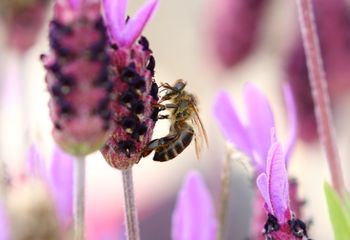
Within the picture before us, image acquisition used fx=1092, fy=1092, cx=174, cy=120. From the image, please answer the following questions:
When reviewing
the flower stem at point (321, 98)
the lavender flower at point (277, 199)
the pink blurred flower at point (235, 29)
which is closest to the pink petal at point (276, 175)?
the lavender flower at point (277, 199)

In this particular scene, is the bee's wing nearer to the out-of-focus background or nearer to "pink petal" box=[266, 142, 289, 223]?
the out-of-focus background

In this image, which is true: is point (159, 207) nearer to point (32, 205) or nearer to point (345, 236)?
point (345, 236)

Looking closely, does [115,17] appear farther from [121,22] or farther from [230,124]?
[230,124]

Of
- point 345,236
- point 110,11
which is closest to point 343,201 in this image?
point 345,236

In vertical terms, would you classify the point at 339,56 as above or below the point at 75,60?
above

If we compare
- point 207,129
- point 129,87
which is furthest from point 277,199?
point 207,129

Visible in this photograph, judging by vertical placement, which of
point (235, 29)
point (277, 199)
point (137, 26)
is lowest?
point (277, 199)

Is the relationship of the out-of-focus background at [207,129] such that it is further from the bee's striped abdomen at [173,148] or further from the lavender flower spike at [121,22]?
the lavender flower spike at [121,22]
